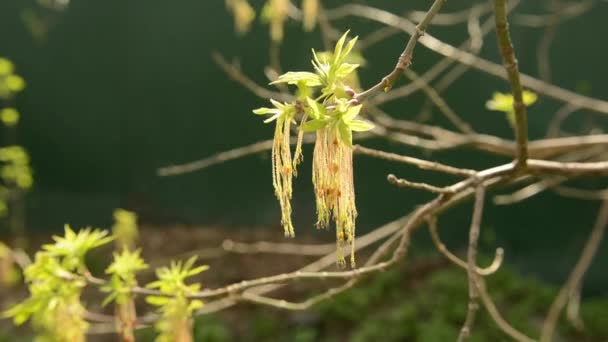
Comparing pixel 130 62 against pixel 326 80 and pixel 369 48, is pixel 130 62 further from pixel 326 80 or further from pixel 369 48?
pixel 326 80

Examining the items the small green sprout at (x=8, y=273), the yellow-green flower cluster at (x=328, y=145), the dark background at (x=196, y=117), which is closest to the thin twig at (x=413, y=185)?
the yellow-green flower cluster at (x=328, y=145)

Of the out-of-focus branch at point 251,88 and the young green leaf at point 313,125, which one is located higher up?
the out-of-focus branch at point 251,88

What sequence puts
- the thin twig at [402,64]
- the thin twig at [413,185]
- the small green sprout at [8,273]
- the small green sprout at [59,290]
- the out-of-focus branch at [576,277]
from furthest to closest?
the small green sprout at [8,273], the out-of-focus branch at [576,277], the small green sprout at [59,290], the thin twig at [413,185], the thin twig at [402,64]

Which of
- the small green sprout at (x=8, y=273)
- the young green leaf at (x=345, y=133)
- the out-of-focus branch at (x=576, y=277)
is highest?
the small green sprout at (x=8, y=273)

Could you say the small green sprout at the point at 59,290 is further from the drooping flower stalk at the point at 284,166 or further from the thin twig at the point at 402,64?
the thin twig at the point at 402,64

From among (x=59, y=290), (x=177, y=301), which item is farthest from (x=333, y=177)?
(x=59, y=290)

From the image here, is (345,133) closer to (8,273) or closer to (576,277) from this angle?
(576,277)

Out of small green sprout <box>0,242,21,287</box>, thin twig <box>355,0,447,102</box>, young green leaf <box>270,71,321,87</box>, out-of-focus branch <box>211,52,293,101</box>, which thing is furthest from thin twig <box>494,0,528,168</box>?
small green sprout <box>0,242,21,287</box>

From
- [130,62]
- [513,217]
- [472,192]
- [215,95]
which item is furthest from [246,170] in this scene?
[472,192]
